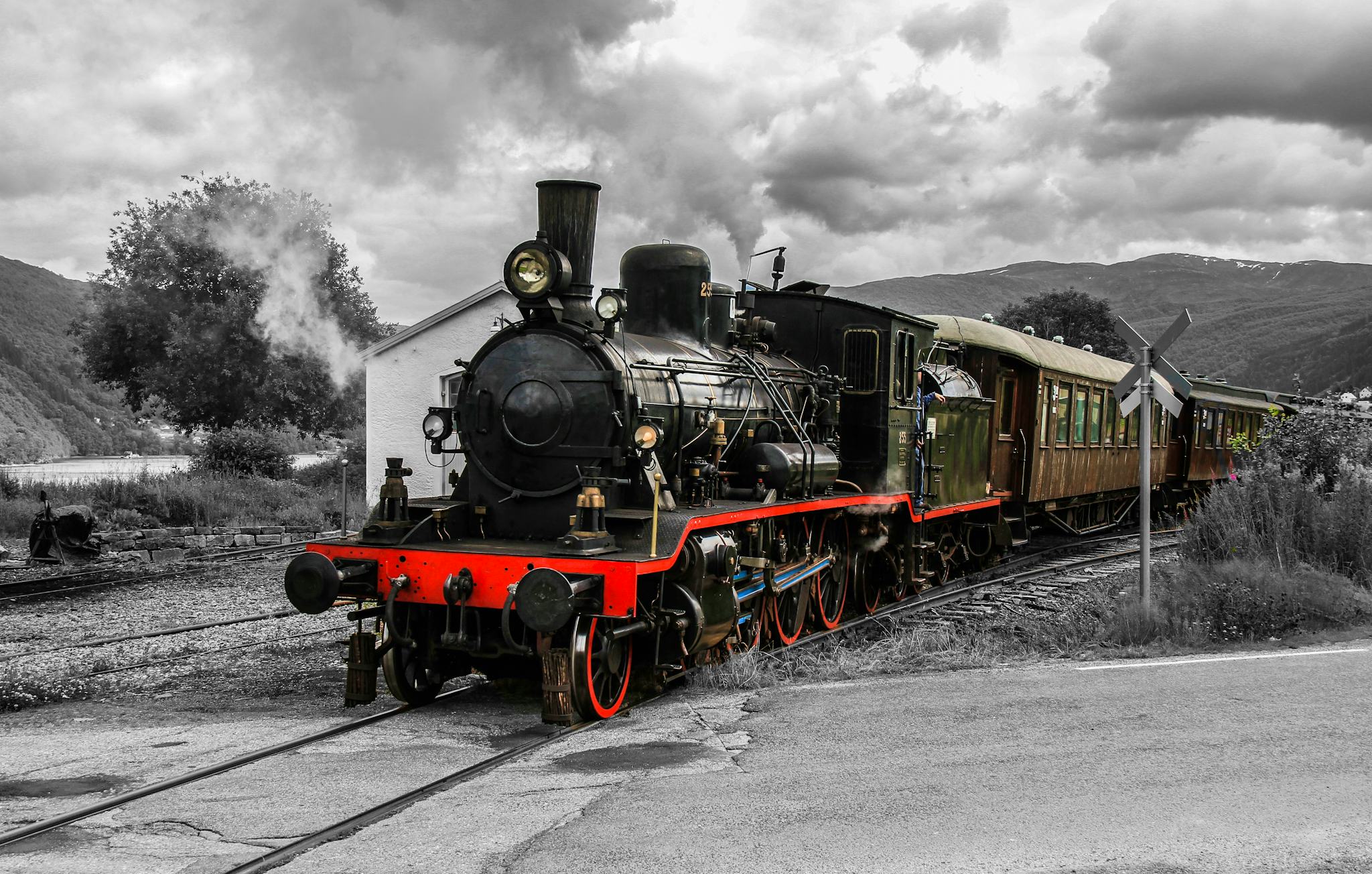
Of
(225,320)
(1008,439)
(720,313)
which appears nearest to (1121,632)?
(720,313)

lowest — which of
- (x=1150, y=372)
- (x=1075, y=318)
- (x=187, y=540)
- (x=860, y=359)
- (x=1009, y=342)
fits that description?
(x=187, y=540)

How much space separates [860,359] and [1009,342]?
4.98 metres

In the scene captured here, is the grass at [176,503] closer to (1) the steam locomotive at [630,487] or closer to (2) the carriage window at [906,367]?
(1) the steam locomotive at [630,487]

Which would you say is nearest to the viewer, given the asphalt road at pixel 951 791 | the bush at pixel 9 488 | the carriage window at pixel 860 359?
the asphalt road at pixel 951 791

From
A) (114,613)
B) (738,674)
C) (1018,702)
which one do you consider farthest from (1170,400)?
(114,613)

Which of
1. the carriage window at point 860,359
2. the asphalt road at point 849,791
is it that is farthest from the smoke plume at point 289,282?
the asphalt road at point 849,791

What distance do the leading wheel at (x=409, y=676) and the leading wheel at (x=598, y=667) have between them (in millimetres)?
1174

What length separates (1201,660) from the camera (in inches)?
285

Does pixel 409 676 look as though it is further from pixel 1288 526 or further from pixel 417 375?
pixel 417 375

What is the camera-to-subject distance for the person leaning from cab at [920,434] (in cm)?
1059

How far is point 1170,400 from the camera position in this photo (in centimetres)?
865

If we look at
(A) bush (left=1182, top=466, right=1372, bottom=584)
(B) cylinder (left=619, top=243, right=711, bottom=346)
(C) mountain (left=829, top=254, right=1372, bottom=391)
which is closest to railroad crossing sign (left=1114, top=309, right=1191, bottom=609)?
(A) bush (left=1182, top=466, right=1372, bottom=584)

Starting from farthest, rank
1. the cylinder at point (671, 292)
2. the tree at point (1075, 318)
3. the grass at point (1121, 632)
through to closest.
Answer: the tree at point (1075, 318), the cylinder at point (671, 292), the grass at point (1121, 632)

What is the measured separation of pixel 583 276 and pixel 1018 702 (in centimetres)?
383
